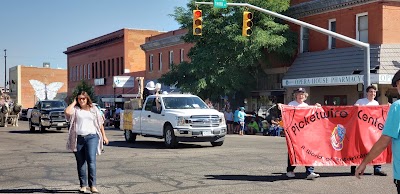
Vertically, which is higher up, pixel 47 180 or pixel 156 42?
pixel 156 42

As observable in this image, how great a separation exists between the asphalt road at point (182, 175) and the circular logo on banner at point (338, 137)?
1.98 feet

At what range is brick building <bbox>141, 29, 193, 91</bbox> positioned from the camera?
44.8 metres

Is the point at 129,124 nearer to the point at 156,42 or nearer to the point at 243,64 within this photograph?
the point at 243,64

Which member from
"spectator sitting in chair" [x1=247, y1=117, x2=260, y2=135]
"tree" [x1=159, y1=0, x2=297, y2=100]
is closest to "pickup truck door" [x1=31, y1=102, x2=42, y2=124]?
"tree" [x1=159, y1=0, x2=297, y2=100]

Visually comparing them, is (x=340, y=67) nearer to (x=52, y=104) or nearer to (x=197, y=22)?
(x=197, y=22)

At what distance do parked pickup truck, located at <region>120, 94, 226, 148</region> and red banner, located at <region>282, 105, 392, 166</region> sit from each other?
7.15 metres

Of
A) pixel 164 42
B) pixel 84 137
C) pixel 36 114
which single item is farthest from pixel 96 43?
pixel 84 137

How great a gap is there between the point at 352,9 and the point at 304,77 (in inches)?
180

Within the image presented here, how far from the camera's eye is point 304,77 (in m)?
30.3

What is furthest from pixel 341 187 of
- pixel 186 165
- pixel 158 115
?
pixel 158 115

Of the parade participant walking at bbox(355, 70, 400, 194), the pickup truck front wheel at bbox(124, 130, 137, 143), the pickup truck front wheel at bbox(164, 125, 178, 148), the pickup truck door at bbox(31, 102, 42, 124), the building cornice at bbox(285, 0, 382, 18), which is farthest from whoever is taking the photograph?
the pickup truck door at bbox(31, 102, 42, 124)

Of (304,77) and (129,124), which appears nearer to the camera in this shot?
(129,124)

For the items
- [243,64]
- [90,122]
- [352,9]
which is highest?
[352,9]

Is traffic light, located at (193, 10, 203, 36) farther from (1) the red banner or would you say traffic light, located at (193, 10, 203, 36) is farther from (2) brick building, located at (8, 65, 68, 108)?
(2) brick building, located at (8, 65, 68, 108)
